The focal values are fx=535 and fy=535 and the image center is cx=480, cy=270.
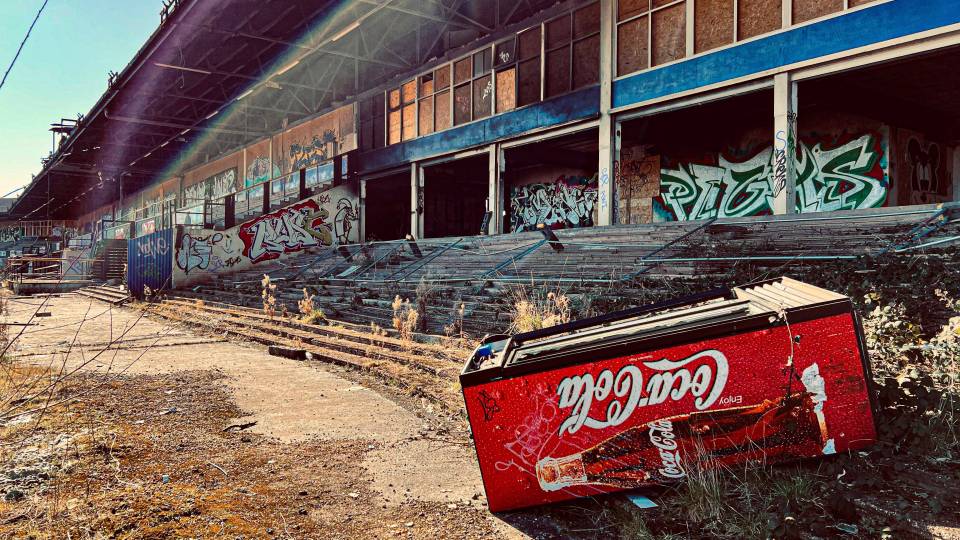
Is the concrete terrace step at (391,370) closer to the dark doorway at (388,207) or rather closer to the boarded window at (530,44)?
the boarded window at (530,44)

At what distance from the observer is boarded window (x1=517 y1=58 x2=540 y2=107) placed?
722 inches

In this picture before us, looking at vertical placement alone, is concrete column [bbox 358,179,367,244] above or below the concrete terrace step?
above

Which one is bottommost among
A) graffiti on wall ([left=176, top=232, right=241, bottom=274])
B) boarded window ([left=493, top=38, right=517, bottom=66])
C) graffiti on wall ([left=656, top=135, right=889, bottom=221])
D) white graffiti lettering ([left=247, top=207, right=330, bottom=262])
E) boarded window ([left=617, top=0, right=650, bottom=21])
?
graffiti on wall ([left=176, top=232, right=241, bottom=274])

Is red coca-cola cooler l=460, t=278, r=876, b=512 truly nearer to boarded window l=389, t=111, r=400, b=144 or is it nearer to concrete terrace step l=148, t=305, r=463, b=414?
concrete terrace step l=148, t=305, r=463, b=414

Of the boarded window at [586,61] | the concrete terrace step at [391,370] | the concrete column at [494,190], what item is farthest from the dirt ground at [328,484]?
the boarded window at [586,61]

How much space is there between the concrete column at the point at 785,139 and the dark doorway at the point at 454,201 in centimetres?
1375

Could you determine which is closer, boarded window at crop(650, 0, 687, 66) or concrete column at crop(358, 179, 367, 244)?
boarded window at crop(650, 0, 687, 66)

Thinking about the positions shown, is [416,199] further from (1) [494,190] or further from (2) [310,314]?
(2) [310,314]

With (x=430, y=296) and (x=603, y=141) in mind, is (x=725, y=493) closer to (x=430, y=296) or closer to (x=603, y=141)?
(x=430, y=296)

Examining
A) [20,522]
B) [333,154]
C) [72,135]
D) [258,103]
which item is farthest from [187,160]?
[20,522]

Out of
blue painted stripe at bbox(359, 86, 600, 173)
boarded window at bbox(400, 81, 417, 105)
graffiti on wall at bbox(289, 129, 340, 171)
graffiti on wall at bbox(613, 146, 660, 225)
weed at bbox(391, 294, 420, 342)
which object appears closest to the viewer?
weed at bbox(391, 294, 420, 342)

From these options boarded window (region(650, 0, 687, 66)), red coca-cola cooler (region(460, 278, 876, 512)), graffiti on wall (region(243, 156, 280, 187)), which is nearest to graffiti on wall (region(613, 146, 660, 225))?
boarded window (region(650, 0, 687, 66))

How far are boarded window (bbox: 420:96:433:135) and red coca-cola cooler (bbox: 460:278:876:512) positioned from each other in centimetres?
2071

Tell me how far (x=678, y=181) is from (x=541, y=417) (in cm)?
1788
